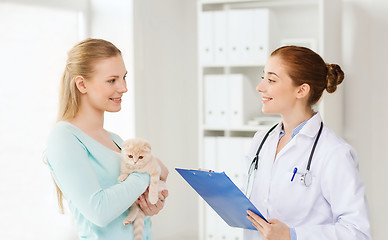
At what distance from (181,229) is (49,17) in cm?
211

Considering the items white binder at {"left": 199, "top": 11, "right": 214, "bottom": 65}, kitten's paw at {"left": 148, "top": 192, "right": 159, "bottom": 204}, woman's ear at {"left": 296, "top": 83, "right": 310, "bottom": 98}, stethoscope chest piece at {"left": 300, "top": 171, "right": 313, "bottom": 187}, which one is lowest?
kitten's paw at {"left": 148, "top": 192, "right": 159, "bottom": 204}

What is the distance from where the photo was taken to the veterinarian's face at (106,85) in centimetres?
174

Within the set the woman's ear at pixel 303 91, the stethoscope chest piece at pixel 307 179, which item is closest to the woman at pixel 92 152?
the stethoscope chest piece at pixel 307 179

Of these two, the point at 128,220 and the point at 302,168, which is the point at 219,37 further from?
the point at 128,220

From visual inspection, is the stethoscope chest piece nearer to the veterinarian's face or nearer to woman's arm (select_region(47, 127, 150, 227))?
woman's arm (select_region(47, 127, 150, 227))

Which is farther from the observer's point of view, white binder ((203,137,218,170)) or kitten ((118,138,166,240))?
white binder ((203,137,218,170))

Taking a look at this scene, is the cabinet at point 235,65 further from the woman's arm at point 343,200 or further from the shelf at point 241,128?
the woman's arm at point 343,200

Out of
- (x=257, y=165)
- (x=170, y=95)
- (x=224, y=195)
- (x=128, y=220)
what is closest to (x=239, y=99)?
(x=170, y=95)

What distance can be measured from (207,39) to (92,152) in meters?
2.17

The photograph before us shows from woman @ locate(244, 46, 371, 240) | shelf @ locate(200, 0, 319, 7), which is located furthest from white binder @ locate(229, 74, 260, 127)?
woman @ locate(244, 46, 371, 240)

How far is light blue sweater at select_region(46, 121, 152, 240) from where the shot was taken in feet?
5.22

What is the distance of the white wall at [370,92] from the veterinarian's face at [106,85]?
2.29m

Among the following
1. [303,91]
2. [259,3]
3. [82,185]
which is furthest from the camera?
[259,3]

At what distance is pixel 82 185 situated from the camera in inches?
62.6
